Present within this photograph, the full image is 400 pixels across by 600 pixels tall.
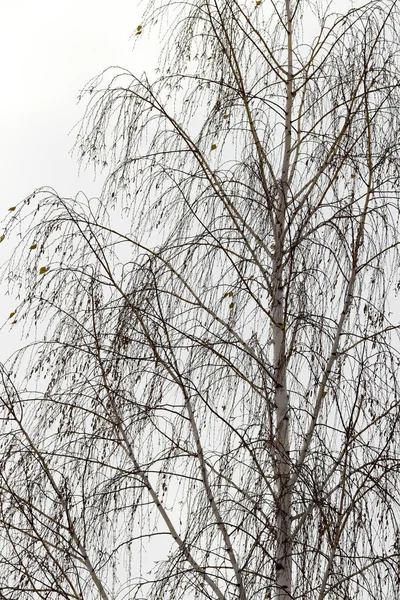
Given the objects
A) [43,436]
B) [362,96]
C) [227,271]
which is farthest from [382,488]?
[362,96]

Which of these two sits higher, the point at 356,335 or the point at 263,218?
the point at 263,218

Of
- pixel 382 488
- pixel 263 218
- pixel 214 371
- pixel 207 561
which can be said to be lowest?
pixel 207 561

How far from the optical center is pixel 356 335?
13.6 ft

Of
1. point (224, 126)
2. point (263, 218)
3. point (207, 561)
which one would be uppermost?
point (224, 126)

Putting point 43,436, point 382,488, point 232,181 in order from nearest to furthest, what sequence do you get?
point 382,488 → point 43,436 → point 232,181

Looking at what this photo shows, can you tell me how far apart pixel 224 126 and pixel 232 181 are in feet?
0.88

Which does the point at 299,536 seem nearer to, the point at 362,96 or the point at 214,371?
the point at 214,371

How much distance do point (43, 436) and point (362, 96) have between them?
200 cm

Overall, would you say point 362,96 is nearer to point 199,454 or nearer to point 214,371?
point 214,371

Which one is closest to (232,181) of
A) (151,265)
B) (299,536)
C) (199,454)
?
(151,265)

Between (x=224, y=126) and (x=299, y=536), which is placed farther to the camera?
(x=224, y=126)

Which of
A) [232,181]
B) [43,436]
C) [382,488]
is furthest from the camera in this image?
[232,181]

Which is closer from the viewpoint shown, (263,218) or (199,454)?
(199,454)

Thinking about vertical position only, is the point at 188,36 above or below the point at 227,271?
above
